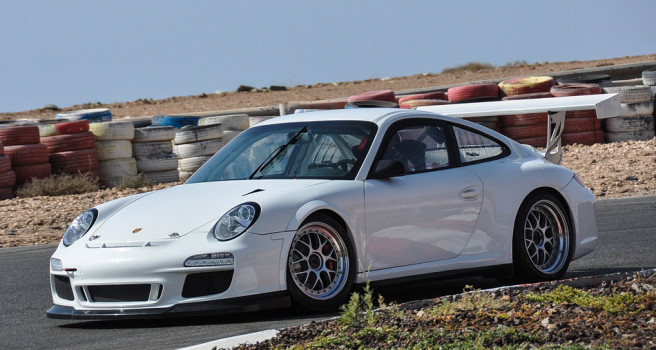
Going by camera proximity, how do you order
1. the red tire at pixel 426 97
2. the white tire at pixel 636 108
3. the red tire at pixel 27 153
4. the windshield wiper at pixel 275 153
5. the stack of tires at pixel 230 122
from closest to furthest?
the windshield wiper at pixel 275 153 < the red tire at pixel 27 153 < the stack of tires at pixel 230 122 < the white tire at pixel 636 108 < the red tire at pixel 426 97

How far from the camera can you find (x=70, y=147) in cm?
1714

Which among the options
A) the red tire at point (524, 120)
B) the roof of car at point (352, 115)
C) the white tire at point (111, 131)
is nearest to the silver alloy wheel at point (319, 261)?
the roof of car at point (352, 115)

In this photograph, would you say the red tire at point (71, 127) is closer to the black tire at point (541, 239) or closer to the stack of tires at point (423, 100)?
Result: the stack of tires at point (423, 100)

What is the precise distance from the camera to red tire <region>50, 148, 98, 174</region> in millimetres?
16906

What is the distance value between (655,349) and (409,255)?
2.77m

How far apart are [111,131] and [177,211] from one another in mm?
10788

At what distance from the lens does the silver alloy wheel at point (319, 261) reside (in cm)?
685

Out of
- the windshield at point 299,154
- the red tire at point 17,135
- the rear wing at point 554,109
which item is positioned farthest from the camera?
the red tire at point 17,135

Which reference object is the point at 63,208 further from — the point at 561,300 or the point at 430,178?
the point at 561,300

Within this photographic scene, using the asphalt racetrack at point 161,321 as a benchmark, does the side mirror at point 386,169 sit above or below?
above

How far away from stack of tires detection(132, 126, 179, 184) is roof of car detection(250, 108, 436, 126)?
978 centimetres

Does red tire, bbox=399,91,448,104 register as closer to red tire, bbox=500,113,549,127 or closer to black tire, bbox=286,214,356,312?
red tire, bbox=500,113,549,127

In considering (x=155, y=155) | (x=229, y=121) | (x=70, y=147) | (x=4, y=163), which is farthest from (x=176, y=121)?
(x=4, y=163)

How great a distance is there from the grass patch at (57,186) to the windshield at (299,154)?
8.70m
